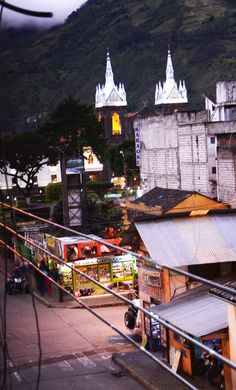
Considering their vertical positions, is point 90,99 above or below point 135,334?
above

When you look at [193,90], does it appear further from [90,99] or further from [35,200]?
[35,200]

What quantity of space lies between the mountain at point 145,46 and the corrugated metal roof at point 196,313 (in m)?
91.3

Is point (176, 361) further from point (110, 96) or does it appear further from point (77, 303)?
point (110, 96)

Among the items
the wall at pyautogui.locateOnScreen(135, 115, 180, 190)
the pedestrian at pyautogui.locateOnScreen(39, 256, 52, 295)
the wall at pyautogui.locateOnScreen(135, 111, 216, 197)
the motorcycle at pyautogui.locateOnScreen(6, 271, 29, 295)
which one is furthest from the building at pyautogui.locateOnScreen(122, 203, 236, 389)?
the wall at pyautogui.locateOnScreen(135, 115, 180, 190)

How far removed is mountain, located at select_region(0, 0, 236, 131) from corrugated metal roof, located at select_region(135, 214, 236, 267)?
9011cm

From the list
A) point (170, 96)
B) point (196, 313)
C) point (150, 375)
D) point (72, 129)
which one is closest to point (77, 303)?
point (150, 375)

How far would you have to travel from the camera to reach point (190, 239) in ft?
35.1

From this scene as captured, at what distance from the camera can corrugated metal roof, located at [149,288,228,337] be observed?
28.9ft

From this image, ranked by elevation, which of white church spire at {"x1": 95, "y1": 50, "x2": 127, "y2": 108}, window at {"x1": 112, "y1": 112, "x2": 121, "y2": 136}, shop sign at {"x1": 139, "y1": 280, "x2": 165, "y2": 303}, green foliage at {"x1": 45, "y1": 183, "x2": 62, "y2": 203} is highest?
white church spire at {"x1": 95, "y1": 50, "x2": 127, "y2": 108}

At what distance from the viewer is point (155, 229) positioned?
36.1 feet

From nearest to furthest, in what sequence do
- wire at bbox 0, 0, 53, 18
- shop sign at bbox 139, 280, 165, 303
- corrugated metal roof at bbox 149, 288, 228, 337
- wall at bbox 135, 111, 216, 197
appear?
wire at bbox 0, 0, 53, 18 < corrugated metal roof at bbox 149, 288, 228, 337 < shop sign at bbox 139, 280, 165, 303 < wall at bbox 135, 111, 216, 197

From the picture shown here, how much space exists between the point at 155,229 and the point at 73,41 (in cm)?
15279

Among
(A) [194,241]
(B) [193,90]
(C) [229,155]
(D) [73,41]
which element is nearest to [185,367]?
(A) [194,241]

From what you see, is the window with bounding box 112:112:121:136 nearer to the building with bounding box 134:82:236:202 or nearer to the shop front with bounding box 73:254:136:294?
the building with bounding box 134:82:236:202
